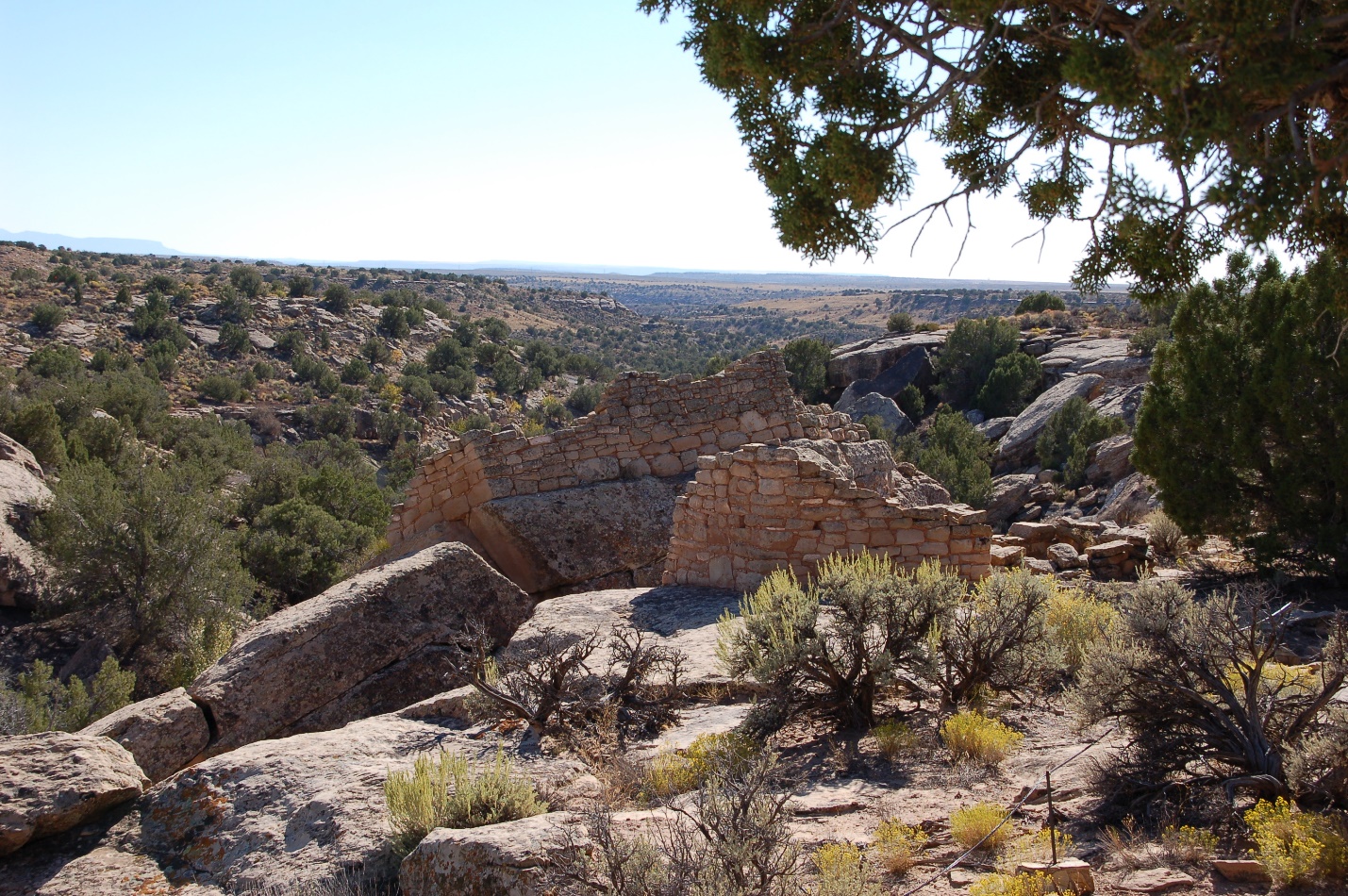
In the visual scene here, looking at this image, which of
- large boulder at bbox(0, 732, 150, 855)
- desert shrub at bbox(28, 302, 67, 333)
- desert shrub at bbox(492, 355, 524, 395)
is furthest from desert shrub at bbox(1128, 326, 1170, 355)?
desert shrub at bbox(28, 302, 67, 333)

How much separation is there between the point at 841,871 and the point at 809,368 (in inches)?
1321

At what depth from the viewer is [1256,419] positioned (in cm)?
1073

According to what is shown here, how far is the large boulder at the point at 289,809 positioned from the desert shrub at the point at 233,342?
37.1m

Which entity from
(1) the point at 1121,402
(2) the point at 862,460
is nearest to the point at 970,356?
(1) the point at 1121,402

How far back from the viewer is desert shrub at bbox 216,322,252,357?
128 ft

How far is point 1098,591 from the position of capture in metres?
8.20

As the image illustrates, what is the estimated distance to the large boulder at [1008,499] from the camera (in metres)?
21.1

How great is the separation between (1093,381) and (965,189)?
86.7ft

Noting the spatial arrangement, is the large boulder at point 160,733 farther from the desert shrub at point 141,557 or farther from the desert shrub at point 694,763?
the desert shrub at point 141,557

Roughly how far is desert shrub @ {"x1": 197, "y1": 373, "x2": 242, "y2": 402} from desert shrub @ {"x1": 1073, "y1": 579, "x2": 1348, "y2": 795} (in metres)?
34.4

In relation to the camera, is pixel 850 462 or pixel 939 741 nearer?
pixel 939 741

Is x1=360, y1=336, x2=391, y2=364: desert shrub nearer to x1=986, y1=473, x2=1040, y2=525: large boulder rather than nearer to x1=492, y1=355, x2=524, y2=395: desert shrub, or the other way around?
x1=492, y1=355, x2=524, y2=395: desert shrub

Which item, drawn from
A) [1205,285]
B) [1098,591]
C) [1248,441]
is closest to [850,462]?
[1098,591]

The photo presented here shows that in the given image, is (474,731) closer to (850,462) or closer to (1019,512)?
(850,462)
